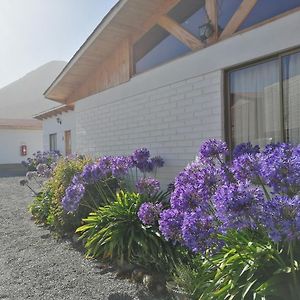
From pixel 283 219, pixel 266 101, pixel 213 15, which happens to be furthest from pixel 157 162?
pixel 283 219

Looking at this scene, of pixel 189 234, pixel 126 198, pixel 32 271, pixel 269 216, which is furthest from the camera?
pixel 126 198

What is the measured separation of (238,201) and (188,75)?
4837 mm

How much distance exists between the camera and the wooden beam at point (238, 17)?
5.94m

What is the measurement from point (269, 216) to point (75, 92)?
10719 mm

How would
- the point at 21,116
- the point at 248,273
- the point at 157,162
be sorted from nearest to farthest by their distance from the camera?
the point at 248,273 < the point at 157,162 < the point at 21,116

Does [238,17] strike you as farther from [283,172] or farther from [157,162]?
[283,172]

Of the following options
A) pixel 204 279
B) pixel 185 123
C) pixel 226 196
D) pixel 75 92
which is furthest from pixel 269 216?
pixel 75 92

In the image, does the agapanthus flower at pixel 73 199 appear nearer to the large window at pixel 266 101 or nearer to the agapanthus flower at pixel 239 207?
the large window at pixel 266 101

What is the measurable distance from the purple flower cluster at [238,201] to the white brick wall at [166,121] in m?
2.82

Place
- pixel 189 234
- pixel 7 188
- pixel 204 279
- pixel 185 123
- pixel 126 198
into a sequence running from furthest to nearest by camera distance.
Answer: pixel 7 188
pixel 185 123
pixel 126 198
pixel 204 279
pixel 189 234

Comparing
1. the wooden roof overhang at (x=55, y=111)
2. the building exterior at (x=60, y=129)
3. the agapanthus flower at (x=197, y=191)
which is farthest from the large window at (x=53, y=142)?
the agapanthus flower at (x=197, y=191)

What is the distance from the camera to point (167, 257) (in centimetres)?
501

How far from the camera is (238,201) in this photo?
2.77 meters

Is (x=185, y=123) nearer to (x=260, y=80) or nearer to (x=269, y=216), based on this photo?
(x=260, y=80)
